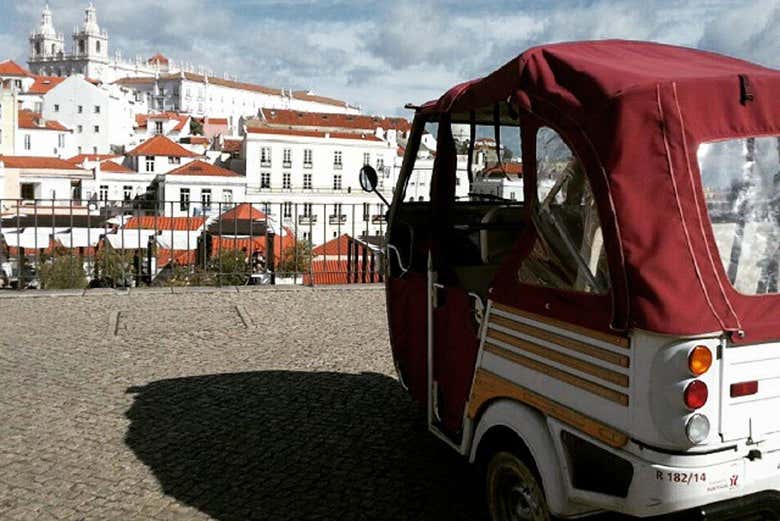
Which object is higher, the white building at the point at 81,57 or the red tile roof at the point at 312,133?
the white building at the point at 81,57

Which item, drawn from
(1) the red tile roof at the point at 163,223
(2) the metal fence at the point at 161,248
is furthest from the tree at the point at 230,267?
(1) the red tile roof at the point at 163,223

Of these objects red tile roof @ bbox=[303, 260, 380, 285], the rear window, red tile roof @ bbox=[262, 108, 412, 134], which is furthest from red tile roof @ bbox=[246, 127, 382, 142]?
the rear window

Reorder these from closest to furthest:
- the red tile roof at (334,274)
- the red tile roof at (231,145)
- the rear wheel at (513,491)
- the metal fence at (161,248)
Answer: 1. the rear wheel at (513,491)
2. the metal fence at (161,248)
3. the red tile roof at (334,274)
4. the red tile roof at (231,145)

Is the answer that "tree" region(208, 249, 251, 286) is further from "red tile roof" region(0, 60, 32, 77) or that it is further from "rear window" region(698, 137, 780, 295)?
"red tile roof" region(0, 60, 32, 77)

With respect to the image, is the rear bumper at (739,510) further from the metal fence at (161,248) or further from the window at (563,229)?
the metal fence at (161,248)

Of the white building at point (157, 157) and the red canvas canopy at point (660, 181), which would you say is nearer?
the red canvas canopy at point (660, 181)

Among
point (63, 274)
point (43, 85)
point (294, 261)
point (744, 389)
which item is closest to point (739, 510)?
point (744, 389)

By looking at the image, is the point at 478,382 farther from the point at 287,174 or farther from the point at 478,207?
the point at 287,174

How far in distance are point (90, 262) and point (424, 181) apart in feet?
35.0

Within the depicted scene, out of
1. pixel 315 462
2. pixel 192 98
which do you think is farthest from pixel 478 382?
pixel 192 98

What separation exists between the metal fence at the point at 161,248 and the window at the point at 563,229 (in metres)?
9.55

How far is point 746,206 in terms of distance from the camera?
3209 millimetres

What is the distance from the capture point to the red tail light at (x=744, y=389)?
3064mm

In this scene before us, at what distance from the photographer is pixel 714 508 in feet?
10.2
